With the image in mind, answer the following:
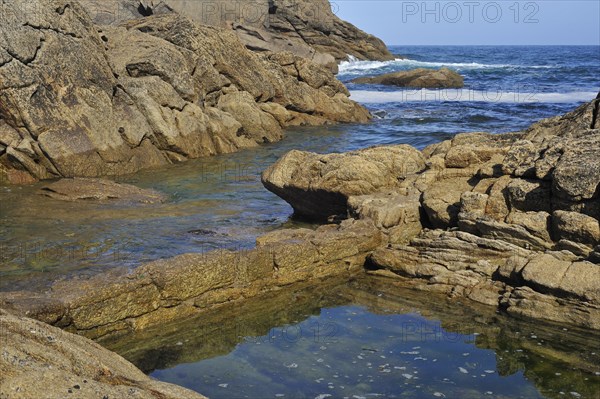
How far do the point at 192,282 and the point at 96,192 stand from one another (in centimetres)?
736

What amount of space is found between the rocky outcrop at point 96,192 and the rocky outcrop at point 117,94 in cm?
169

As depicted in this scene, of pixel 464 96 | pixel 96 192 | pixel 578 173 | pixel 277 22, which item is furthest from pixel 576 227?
pixel 277 22

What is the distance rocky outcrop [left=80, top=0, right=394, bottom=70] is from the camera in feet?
132

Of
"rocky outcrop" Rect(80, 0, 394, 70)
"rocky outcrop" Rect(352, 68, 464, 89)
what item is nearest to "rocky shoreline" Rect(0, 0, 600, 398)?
"rocky outcrop" Rect(80, 0, 394, 70)

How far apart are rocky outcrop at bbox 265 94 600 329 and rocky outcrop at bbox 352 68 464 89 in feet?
123

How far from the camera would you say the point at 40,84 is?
18031 millimetres

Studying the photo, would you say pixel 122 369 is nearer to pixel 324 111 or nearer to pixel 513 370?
pixel 513 370

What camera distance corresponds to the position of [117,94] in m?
20.3

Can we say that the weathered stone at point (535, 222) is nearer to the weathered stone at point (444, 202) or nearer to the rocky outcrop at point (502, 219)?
the rocky outcrop at point (502, 219)

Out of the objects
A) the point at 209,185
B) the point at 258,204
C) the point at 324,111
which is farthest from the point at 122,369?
the point at 324,111

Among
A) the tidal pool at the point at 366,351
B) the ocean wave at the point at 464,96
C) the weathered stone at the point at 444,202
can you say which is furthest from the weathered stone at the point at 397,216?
the ocean wave at the point at 464,96

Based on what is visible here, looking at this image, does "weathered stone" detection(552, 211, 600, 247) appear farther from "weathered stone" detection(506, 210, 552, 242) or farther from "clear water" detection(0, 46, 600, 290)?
"clear water" detection(0, 46, 600, 290)

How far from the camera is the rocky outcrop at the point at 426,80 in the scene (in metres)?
50.0

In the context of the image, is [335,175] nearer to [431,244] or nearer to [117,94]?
[431,244]
